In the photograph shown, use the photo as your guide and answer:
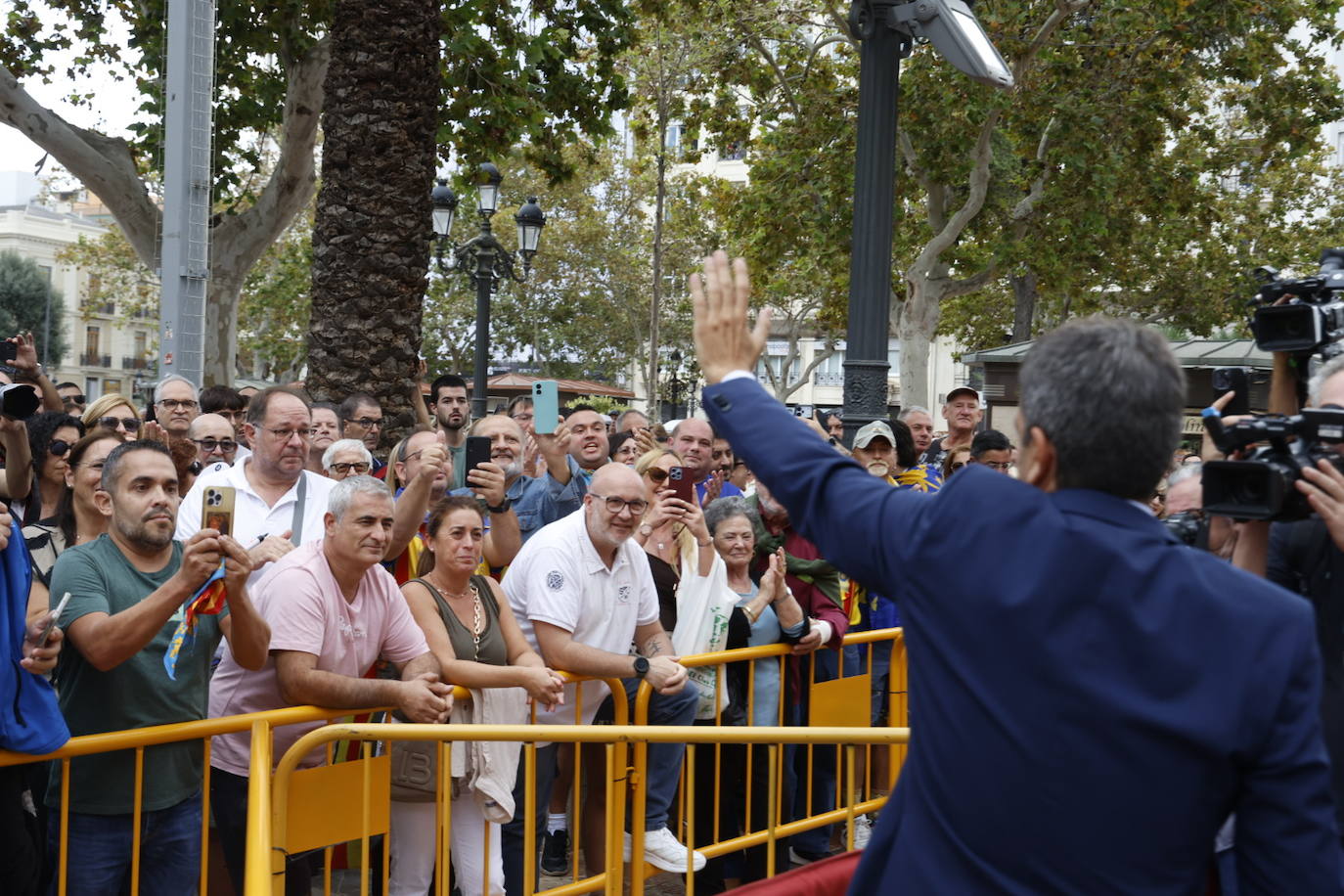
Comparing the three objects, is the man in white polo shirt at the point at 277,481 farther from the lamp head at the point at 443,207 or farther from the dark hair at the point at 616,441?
the lamp head at the point at 443,207

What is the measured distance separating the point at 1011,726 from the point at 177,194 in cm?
849

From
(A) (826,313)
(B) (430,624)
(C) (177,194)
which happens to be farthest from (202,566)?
(A) (826,313)

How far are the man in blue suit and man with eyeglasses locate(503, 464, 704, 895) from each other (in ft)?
10.1

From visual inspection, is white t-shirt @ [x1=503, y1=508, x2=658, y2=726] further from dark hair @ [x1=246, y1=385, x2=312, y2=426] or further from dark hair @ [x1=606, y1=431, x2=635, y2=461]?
dark hair @ [x1=606, y1=431, x2=635, y2=461]

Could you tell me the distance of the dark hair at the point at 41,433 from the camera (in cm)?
612

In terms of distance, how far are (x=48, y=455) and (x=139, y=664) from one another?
7.67ft

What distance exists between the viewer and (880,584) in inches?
91.6

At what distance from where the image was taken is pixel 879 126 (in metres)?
7.57

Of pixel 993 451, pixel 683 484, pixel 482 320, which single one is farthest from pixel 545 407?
pixel 482 320

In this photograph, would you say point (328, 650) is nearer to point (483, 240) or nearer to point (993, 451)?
point (993, 451)

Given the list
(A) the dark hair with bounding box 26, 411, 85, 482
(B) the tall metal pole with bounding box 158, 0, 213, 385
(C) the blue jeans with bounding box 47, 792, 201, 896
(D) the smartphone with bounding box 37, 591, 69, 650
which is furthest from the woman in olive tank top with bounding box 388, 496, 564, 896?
(B) the tall metal pole with bounding box 158, 0, 213, 385

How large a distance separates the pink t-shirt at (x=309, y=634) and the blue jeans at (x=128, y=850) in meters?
0.26

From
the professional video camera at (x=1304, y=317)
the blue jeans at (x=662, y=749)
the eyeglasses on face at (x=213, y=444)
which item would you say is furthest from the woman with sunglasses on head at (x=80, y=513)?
the professional video camera at (x=1304, y=317)

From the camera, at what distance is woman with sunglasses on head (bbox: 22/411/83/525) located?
6.11 meters
